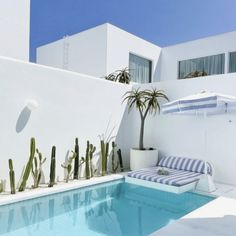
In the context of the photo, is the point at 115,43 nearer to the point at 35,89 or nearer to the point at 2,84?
the point at 35,89

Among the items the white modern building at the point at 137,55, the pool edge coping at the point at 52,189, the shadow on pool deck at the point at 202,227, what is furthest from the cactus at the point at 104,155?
the shadow on pool deck at the point at 202,227

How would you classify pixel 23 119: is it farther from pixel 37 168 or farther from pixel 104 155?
pixel 104 155

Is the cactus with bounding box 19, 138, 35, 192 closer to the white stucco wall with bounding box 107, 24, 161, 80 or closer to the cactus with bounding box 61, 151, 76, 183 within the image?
the cactus with bounding box 61, 151, 76, 183

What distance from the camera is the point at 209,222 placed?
5605 mm

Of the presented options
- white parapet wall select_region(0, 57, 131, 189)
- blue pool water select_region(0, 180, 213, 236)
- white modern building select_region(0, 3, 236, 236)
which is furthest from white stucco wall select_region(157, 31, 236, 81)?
blue pool water select_region(0, 180, 213, 236)

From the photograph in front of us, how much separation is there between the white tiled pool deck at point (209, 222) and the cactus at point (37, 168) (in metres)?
4.89

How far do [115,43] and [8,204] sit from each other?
10.9 metres

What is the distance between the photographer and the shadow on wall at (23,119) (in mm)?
8336

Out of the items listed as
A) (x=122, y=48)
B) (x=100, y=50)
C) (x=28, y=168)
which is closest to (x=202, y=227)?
(x=28, y=168)

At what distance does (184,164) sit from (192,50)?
32.0 ft

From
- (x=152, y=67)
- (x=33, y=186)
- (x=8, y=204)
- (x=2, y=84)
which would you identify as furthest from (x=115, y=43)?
(x=8, y=204)

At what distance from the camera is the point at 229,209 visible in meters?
6.54

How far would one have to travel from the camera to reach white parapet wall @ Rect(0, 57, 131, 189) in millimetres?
8094

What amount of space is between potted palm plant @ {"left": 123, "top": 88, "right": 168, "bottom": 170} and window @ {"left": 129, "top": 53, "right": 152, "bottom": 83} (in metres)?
4.25
